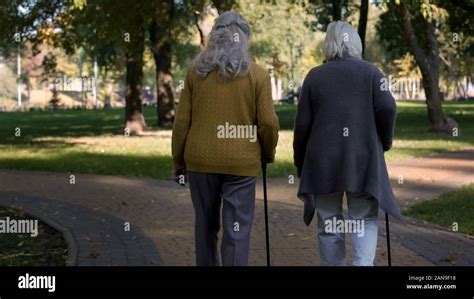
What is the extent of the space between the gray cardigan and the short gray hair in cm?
6

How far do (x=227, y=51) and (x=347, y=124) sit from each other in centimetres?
97

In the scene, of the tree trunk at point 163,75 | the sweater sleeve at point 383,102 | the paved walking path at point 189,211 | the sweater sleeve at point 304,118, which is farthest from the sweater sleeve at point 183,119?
the tree trunk at point 163,75

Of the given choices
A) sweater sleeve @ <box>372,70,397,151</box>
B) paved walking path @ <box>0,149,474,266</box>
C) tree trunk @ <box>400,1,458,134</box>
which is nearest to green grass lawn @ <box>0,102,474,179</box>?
tree trunk @ <box>400,1,458,134</box>

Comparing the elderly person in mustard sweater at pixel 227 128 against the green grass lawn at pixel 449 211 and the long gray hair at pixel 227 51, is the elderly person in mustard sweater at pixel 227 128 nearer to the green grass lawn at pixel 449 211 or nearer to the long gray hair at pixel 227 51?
the long gray hair at pixel 227 51

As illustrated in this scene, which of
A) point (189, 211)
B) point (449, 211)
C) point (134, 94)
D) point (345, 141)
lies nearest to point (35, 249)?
point (189, 211)

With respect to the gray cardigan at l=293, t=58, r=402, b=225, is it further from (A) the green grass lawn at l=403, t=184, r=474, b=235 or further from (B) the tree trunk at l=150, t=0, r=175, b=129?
(B) the tree trunk at l=150, t=0, r=175, b=129

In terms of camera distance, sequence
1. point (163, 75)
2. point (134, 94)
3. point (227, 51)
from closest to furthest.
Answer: point (227, 51)
point (134, 94)
point (163, 75)

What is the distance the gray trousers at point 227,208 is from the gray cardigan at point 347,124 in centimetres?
50

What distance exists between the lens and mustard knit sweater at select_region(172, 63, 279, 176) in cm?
549

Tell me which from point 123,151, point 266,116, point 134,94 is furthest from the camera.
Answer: point 134,94

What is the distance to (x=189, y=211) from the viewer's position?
431 inches

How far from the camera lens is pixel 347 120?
550 cm

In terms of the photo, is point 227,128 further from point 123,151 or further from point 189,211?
point 123,151

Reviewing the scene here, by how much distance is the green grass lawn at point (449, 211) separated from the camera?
975 cm
